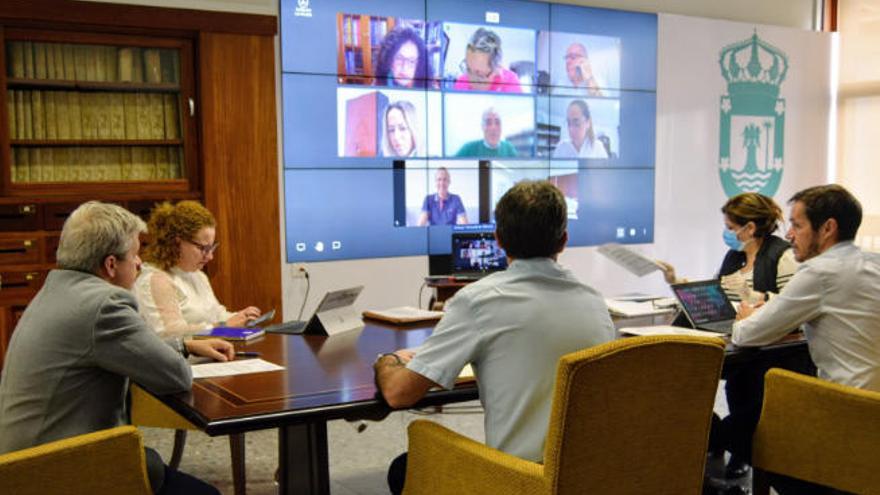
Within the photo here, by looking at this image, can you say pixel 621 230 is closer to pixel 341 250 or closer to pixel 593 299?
pixel 341 250

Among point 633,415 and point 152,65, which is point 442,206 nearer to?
point 152,65

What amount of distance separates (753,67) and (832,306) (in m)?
4.71

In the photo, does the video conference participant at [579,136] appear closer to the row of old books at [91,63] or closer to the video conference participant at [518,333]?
the row of old books at [91,63]

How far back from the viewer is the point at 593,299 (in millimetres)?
2049

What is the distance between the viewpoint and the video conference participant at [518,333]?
6.38ft

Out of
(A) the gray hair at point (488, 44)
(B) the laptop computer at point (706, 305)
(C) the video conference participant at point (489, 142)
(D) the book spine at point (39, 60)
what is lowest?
(B) the laptop computer at point (706, 305)

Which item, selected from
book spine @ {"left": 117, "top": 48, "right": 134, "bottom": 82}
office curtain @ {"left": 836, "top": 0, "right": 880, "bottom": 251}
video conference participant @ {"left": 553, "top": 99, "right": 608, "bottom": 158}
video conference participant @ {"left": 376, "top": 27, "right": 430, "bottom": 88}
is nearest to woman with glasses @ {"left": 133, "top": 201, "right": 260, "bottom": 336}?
book spine @ {"left": 117, "top": 48, "right": 134, "bottom": 82}

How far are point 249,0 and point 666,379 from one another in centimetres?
376

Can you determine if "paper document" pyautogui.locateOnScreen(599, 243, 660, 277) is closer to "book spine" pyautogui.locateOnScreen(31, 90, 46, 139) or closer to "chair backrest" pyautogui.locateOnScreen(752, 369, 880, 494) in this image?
"chair backrest" pyautogui.locateOnScreen(752, 369, 880, 494)

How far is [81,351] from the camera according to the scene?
2027mm

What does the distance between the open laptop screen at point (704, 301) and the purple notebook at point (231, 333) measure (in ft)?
4.91

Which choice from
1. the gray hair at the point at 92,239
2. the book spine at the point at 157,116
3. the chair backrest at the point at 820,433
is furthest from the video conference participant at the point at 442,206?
the gray hair at the point at 92,239

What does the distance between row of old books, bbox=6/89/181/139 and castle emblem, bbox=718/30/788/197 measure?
4193mm

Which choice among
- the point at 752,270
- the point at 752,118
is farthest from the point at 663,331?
the point at 752,118
